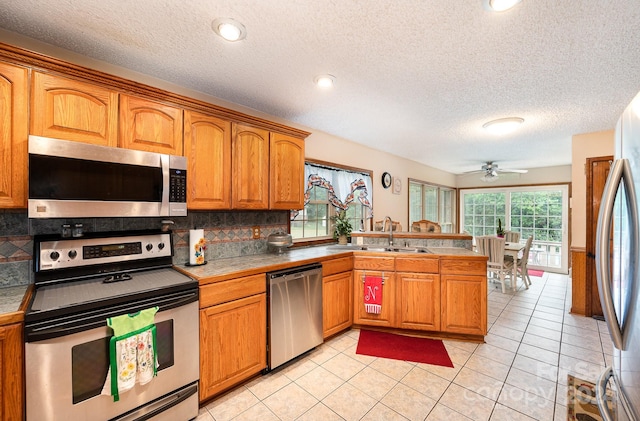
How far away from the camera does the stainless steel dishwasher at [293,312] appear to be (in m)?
2.24

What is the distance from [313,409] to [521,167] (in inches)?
275

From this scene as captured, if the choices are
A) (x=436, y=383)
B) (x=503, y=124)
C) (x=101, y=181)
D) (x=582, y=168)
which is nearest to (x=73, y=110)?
(x=101, y=181)

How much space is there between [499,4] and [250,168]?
204cm

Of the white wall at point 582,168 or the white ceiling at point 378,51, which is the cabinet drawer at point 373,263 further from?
the white wall at point 582,168

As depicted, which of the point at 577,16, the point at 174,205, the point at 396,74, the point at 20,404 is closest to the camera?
the point at 20,404

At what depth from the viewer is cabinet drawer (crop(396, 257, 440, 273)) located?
9.19 feet

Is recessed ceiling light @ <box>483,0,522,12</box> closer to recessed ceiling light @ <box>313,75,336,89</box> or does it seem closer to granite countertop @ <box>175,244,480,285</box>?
recessed ceiling light @ <box>313,75,336,89</box>

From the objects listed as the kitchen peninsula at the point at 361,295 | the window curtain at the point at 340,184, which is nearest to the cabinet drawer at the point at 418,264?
the kitchen peninsula at the point at 361,295

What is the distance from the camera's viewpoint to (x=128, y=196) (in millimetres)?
1813

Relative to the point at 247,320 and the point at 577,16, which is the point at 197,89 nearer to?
the point at 247,320

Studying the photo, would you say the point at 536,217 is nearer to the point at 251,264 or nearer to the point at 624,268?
the point at 624,268

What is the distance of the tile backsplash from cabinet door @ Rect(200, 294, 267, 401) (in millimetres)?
699

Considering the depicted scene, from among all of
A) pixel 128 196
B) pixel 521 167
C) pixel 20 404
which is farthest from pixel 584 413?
pixel 521 167

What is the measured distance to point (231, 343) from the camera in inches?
79.0
